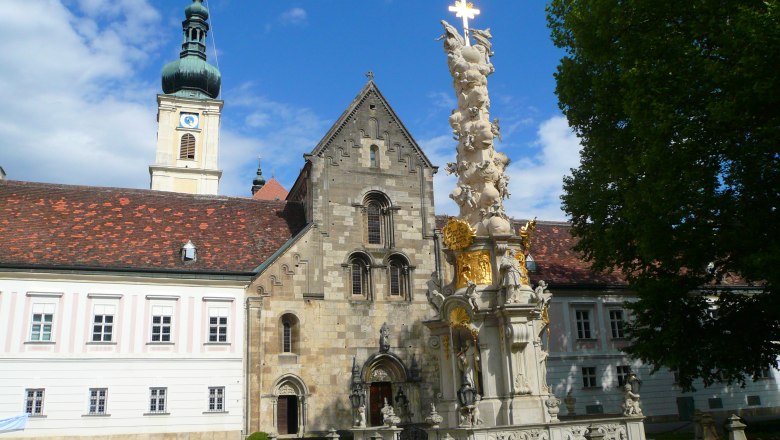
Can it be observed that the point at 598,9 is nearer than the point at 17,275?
Yes

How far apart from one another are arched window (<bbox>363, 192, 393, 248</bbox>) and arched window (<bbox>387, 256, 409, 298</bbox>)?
86 cm

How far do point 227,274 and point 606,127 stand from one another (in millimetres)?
16516

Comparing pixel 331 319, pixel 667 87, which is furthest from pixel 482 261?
pixel 331 319

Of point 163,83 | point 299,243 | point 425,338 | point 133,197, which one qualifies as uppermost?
point 163,83

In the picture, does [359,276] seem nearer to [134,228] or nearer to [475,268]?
[134,228]

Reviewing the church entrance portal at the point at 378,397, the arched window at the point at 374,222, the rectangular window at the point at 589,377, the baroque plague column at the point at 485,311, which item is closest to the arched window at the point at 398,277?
the arched window at the point at 374,222

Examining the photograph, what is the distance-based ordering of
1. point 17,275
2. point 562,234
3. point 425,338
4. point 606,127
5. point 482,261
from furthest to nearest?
1. point 562,234
2. point 425,338
3. point 17,275
4. point 606,127
5. point 482,261

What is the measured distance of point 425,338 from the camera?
3047 centimetres

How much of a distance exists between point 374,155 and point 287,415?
12.9 m

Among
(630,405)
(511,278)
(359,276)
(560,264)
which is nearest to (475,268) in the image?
(511,278)

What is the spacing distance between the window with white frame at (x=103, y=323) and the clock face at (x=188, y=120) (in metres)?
35.6

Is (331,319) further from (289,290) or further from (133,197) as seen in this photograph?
(133,197)

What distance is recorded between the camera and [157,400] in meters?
26.7

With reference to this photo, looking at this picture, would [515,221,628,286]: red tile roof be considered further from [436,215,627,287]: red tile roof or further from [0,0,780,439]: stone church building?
[0,0,780,439]: stone church building
